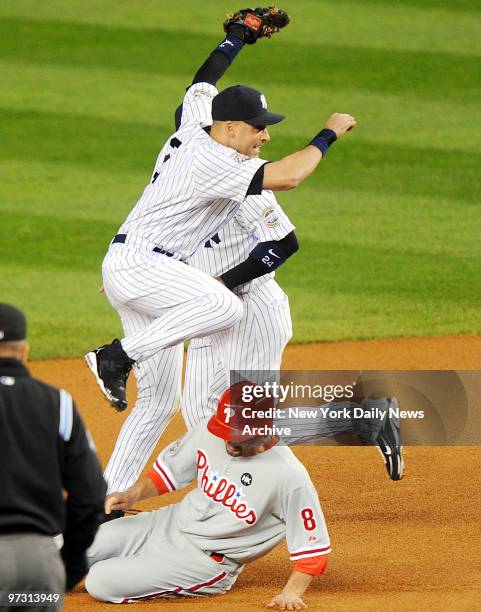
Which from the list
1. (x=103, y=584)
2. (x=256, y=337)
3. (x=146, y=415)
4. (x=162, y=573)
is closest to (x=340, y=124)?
(x=256, y=337)

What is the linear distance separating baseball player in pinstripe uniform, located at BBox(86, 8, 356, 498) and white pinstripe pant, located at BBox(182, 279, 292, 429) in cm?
37

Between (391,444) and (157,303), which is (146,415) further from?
(391,444)

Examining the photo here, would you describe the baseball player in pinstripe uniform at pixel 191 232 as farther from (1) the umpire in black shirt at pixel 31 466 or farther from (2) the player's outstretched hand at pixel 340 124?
(1) the umpire in black shirt at pixel 31 466

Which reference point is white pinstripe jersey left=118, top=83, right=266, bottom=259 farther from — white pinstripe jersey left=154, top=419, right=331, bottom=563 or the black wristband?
white pinstripe jersey left=154, top=419, right=331, bottom=563

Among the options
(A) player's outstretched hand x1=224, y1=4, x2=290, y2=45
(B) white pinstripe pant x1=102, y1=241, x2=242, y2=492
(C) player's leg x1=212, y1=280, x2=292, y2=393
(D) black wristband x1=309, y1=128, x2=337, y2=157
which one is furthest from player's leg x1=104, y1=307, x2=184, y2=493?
(A) player's outstretched hand x1=224, y1=4, x2=290, y2=45

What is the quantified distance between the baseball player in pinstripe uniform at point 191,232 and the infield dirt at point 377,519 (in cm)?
106

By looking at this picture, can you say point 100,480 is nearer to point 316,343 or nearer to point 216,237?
point 216,237

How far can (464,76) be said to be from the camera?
13500 mm

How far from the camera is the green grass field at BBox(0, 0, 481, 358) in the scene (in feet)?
32.7

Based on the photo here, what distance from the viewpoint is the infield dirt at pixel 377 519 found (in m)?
5.14

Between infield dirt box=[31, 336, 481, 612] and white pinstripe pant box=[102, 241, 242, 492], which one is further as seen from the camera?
white pinstripe pant box=[102, 241, 242, 492]

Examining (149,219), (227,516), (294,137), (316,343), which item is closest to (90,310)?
(316,343)

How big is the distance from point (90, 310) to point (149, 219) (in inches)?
169

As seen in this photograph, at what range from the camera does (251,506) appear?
5133 mm
